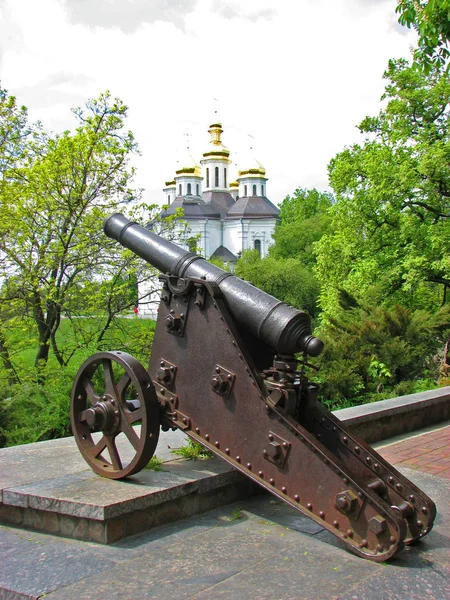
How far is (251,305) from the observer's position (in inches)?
159

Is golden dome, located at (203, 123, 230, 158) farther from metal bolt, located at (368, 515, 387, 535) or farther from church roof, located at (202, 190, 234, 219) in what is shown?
metal bolt, located at (368, 515, 387, 535)

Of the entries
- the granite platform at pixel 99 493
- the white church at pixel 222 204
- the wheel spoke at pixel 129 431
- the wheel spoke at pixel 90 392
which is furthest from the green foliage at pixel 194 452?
the white church at pixel 222 204

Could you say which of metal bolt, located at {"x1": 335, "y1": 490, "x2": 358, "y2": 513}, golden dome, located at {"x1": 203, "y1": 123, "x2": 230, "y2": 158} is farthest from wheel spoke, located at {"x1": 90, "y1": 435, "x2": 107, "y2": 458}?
golden dome, located at {"x1": 203, "y1": 123, "x2": 230, "y2": 158}

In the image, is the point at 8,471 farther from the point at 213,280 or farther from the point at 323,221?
the point at 323,221

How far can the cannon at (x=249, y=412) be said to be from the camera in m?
3.43

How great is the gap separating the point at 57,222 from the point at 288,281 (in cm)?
3435

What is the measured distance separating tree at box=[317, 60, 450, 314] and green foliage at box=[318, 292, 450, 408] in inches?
374

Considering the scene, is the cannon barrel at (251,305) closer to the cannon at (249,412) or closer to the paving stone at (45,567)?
the cannon at (249,412)

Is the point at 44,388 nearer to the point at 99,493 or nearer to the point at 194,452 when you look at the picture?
the point at 194,452

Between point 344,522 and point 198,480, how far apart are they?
3.31 ft

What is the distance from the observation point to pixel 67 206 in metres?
13.8

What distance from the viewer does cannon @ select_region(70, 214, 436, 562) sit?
3428mm

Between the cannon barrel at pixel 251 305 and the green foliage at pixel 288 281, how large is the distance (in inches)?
1607

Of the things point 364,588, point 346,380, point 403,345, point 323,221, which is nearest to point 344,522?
point 364,588
